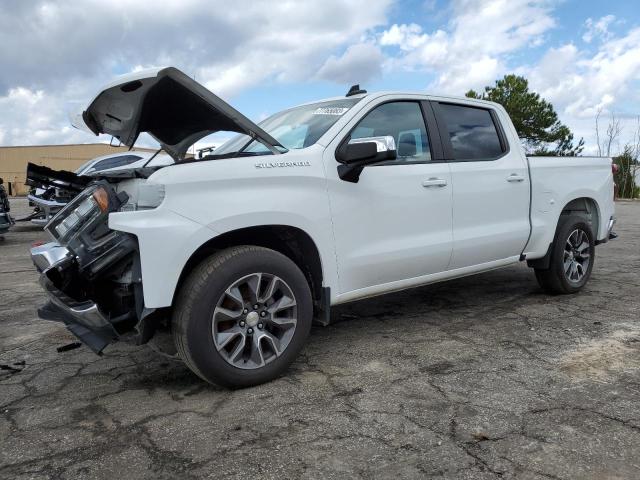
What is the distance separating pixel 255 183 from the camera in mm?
3266

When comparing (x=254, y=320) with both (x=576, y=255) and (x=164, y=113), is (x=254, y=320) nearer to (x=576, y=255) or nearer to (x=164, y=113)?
(x=164, y=113)

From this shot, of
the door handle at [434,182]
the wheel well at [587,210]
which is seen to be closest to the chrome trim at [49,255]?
the door handle at [434,182]

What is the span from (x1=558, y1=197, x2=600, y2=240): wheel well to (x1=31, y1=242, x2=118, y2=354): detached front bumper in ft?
14.6

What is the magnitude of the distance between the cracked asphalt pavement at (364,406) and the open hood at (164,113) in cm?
158

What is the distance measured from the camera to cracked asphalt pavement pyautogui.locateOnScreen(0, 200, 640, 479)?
2.45 metres

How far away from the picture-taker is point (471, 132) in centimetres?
471

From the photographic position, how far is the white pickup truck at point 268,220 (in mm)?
3033

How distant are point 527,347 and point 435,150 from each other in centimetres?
163

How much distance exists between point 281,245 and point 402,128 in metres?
1.40

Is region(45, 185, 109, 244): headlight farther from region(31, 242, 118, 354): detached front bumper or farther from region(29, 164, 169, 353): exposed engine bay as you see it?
region(31, 242, 118, 354): detached front bumper

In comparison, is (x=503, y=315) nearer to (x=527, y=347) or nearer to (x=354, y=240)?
(x=527, y=347)

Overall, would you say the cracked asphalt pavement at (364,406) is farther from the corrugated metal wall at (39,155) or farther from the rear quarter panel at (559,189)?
the corrugated metal wall at (39,155)

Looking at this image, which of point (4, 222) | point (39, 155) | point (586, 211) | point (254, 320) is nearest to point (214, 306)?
point (254, 320)

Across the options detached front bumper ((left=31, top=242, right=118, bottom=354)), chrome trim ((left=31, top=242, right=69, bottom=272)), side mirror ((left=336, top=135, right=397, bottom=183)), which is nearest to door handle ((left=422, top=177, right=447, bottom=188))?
side mirror ((left=336, top=135, right=397, bottom=183))
